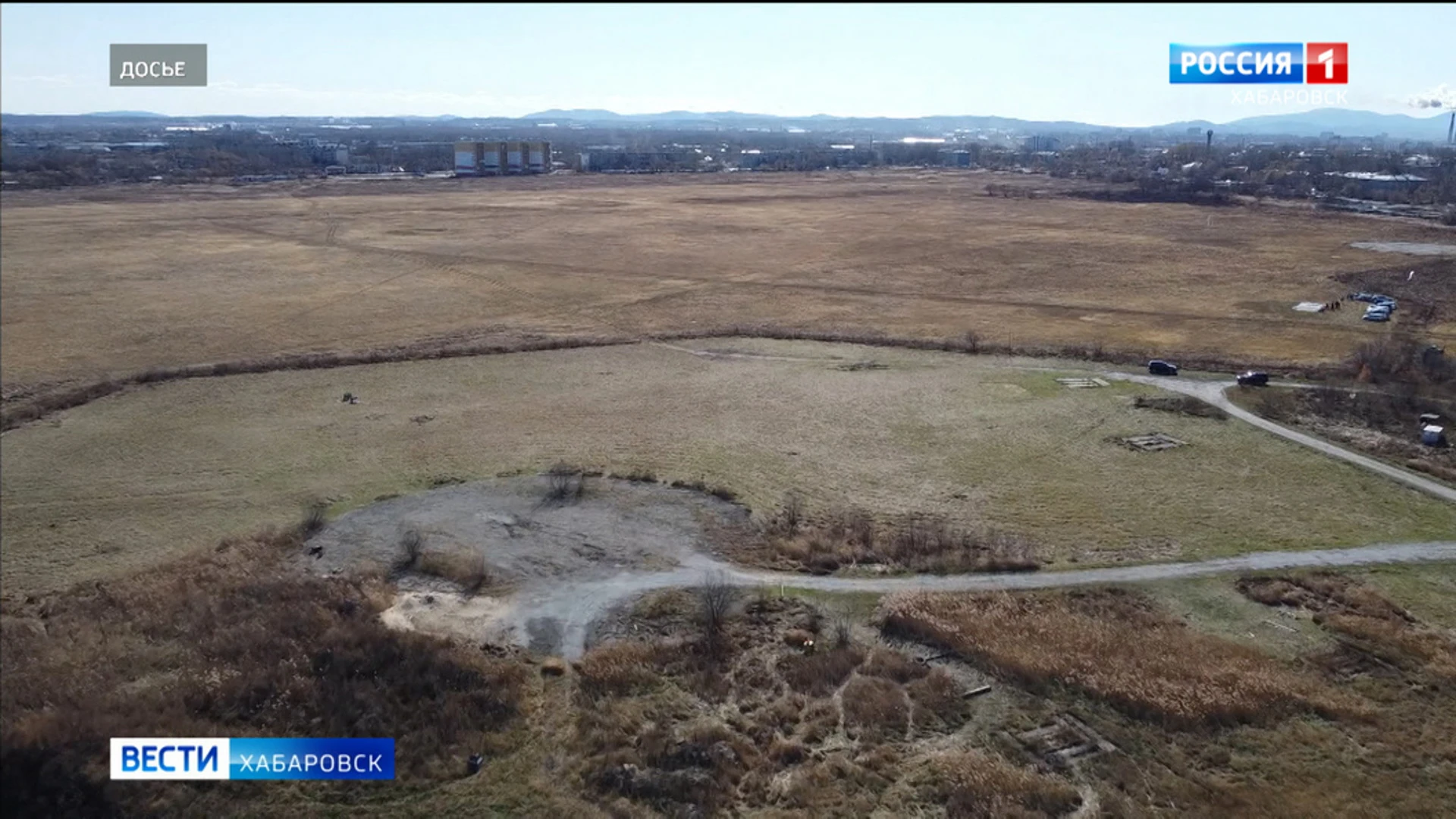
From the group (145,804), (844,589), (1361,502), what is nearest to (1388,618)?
(1361,502)

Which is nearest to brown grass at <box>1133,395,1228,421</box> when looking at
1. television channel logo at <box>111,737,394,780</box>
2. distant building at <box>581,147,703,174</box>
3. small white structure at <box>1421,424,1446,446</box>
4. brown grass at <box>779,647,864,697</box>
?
small white structure at <box>1421,424,1446,446</box>

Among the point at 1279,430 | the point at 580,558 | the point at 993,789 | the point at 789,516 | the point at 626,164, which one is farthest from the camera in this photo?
the point at 626,164

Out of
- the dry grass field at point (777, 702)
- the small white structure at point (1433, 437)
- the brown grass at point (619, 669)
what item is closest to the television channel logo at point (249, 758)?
the dry grass field at point (777, 702)

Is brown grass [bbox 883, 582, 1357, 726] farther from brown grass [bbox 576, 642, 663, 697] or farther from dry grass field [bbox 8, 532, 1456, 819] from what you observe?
brown grass [bbox 576, 642, 663, 697]

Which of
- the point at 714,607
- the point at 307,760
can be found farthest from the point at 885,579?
the point at 307,760

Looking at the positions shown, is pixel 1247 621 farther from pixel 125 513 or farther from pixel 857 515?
pixel 125 513

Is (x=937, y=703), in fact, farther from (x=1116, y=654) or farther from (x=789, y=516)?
(x=789, y=516)

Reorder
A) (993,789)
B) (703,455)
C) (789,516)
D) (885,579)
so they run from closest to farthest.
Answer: (993,789) < (885,579) < (789,516) < (703,455)
